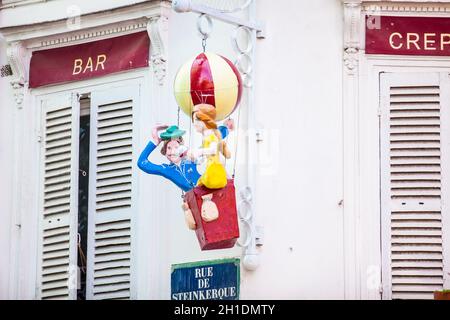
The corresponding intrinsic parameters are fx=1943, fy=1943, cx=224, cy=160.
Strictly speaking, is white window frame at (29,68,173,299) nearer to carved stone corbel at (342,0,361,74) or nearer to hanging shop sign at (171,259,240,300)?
hanging shop sign at (171,259,240,300)

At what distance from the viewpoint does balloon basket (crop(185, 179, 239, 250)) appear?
1447 cm

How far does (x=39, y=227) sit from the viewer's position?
1645 centimetres

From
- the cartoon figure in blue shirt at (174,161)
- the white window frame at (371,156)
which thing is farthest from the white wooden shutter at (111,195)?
the white window frame at (371,156)

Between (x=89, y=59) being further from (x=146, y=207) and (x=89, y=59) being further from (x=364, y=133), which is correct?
(x=364, y=133)

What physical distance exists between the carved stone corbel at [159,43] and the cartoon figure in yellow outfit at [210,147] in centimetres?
145

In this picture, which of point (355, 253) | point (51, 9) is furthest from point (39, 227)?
point (355, 253)

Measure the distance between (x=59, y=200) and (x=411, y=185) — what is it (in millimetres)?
3052

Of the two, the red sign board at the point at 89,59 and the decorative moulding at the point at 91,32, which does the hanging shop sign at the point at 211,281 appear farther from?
the red sign board at the point at 89,59

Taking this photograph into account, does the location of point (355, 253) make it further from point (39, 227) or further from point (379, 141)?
point (39, 227)

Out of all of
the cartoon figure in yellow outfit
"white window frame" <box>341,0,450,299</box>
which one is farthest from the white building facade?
the cartoon figure in yellow outfit

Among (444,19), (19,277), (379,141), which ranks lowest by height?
(19,277)

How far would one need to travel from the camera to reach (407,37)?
15453mm

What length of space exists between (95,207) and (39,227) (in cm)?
64

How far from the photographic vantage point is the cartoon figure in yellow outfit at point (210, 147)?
14.4 meters
